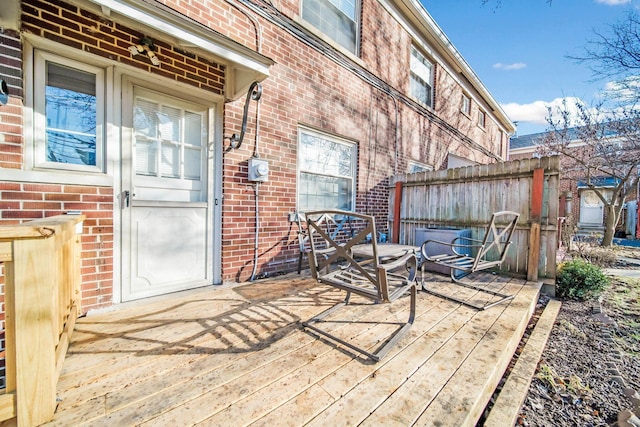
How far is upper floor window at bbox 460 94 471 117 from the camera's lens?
332 inches

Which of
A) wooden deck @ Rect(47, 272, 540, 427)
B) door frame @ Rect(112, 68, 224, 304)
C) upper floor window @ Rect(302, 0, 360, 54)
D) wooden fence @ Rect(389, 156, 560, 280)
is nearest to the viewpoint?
wooden deck @ Rect(47, 272, 540, 427)

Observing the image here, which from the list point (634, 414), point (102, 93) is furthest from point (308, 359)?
point (102, 93)

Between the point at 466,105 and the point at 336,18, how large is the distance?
20.7 ft

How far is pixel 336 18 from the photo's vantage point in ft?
14.4

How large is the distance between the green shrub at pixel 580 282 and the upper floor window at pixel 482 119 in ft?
25.8

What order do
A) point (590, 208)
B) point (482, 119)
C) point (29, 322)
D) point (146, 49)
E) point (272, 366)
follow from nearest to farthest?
point (29, 322), point (272, 366), point (146, 49), point (482, 119), point (590, 208)

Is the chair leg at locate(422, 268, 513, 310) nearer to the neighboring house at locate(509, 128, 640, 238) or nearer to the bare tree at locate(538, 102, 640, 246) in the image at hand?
the bare tree at locate(538, 102, 640, 246)

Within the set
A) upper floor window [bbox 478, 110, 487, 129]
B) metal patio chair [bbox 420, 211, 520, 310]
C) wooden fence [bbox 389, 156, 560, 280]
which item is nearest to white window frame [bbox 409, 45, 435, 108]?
wooden fence [bbox 389, 156, 560, 280]

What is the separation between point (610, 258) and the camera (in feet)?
17.8

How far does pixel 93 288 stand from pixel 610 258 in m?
8.49

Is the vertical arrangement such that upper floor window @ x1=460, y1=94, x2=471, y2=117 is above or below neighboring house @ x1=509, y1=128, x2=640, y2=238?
above

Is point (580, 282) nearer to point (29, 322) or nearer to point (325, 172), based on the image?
point (325, 172)

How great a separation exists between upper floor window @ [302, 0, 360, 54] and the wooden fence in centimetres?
261

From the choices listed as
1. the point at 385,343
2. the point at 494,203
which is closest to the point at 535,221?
the point at 494,203
